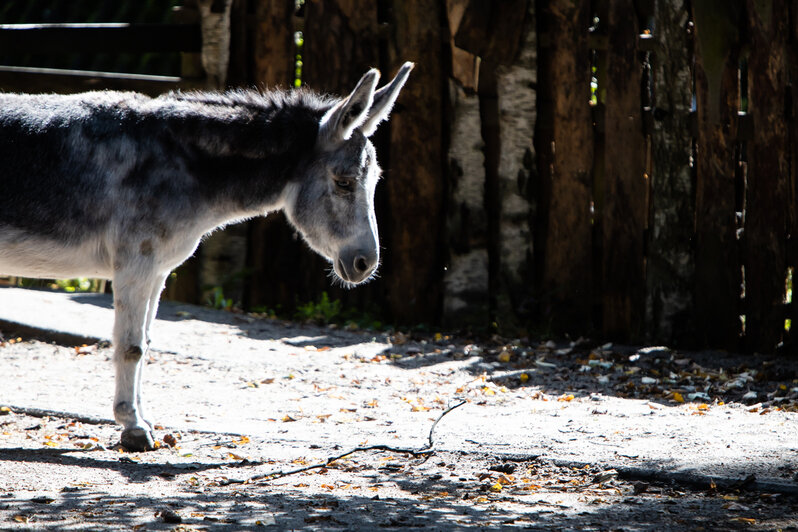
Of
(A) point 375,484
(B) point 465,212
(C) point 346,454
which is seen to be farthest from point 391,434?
(B) point 465,212

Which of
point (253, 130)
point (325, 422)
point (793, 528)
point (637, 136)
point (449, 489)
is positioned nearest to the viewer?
point (793, 528)

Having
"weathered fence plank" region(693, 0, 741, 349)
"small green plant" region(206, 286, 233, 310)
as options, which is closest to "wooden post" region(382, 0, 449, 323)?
"small green plant" region(206, 286, 233, 310)

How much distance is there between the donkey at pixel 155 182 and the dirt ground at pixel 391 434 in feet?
2.25

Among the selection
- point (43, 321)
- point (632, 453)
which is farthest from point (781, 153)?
point (43, 321)

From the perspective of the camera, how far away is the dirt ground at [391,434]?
407cm

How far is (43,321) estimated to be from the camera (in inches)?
308

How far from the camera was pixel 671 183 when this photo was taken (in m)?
7.59

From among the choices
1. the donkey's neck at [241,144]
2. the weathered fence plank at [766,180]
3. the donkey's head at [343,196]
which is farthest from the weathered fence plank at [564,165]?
the donkey's neck at [241,144]

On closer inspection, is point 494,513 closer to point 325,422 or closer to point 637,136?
point 325,422

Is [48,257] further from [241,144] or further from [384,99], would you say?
[384,99]

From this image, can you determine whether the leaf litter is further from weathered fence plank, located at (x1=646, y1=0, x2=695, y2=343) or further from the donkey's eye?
the donkey's eye

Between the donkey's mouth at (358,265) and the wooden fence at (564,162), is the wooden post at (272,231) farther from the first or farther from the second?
the donkey's mouth at (358,265)

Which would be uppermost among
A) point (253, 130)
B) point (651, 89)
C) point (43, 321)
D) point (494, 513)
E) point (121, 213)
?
point (651, 89)

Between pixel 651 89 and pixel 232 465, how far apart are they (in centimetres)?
475
